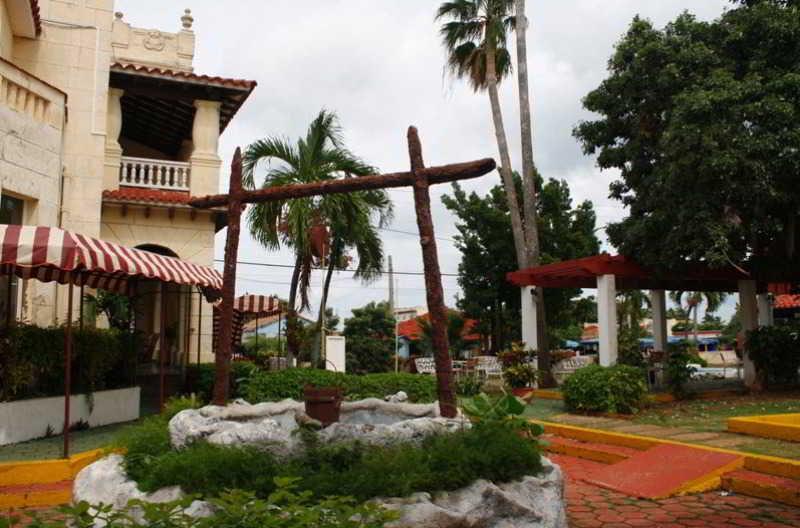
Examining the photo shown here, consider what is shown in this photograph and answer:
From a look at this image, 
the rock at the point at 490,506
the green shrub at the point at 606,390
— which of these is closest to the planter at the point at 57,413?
the rock at the point at 490,506

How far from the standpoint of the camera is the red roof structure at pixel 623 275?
14750 millimetres

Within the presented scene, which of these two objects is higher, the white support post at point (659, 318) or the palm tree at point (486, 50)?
the palm tree at point (486, 50)

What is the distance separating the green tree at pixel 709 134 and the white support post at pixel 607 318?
0.82 meters

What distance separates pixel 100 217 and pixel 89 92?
241cm

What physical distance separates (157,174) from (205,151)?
1125mm

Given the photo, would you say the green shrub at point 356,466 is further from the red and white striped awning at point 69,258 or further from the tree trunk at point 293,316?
the tree trunk at point 293,316

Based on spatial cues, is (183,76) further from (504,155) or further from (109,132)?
(504,155)

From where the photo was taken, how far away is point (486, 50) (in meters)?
19.0

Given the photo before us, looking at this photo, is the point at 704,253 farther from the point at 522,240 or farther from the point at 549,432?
the point at 522,240

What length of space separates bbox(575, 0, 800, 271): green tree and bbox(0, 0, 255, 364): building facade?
813 centimetres

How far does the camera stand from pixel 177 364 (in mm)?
16438

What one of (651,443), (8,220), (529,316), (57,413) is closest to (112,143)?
(8,220)

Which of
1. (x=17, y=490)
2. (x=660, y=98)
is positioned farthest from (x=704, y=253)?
(x=17, y=490)

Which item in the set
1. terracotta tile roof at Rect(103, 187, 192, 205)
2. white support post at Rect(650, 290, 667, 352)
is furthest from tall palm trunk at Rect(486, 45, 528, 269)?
terracotta tile roof at Rect(103, 187, 192, 205)
